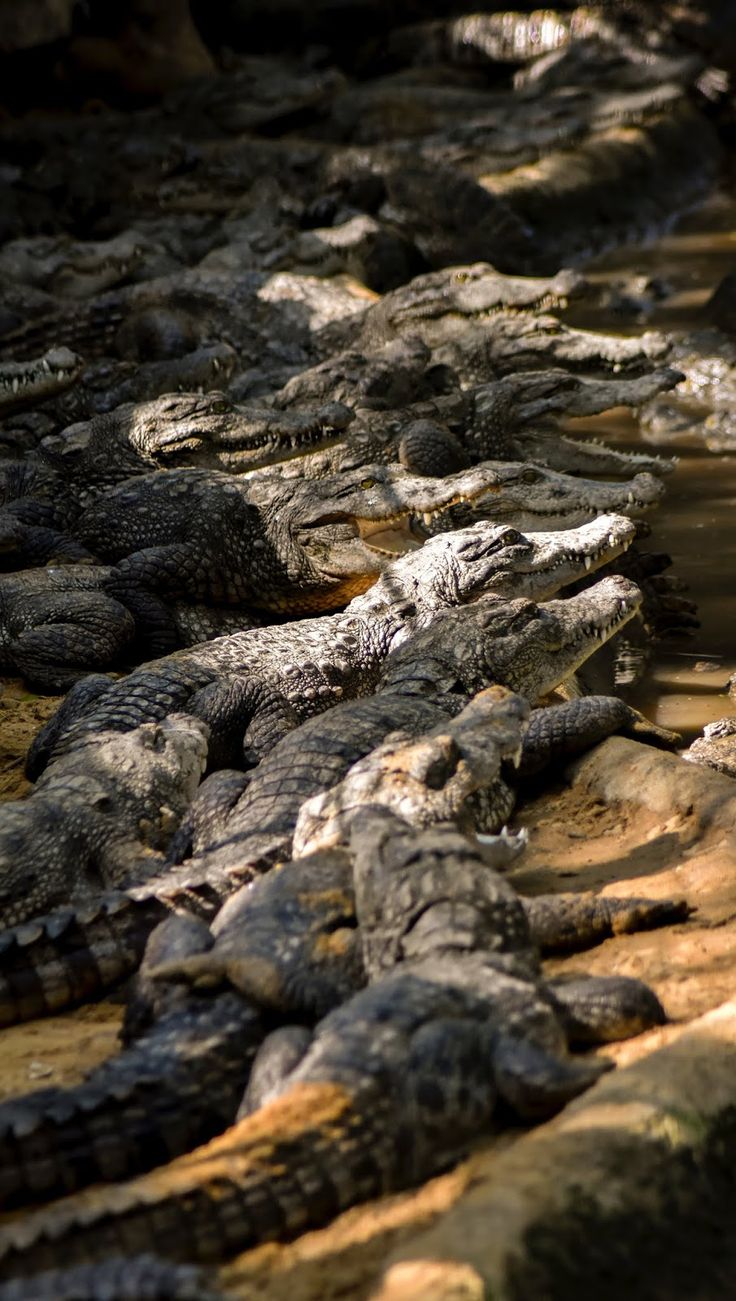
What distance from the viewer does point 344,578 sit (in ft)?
21.0

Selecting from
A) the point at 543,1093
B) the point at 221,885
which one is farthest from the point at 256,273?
the point at 543,1093

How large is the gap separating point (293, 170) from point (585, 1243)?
1399cm

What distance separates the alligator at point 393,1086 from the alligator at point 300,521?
3.16m

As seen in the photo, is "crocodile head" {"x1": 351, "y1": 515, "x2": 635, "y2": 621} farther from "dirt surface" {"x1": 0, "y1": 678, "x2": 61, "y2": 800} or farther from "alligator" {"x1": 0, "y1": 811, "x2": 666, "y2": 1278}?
"alligator" {"x1": 0, "y1": 811, "x2": 666, "y2": 1278}

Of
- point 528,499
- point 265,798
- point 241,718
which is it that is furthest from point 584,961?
point 528,499

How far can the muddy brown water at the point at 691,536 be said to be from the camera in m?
6.14

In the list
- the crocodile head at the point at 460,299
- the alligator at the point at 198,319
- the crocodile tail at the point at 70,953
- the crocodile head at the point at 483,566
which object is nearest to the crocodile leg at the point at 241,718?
the crocodile head at the point at 483,566

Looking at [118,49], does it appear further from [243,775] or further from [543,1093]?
[543,1093]

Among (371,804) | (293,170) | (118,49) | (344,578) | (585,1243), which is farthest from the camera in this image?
(118,49)

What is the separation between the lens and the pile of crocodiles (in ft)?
9.40

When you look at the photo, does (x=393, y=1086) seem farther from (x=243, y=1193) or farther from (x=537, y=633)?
(x=537, y=633)

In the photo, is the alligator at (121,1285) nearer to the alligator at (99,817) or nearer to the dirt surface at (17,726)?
the alligator at (99,817)

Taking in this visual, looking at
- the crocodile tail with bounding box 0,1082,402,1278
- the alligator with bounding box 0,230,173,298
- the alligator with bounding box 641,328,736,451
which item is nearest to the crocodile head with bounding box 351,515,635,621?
the crocodile tail with bounding box 0,1082,402,1278

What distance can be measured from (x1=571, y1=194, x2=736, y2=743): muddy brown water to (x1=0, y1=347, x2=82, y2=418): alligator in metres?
3.33
